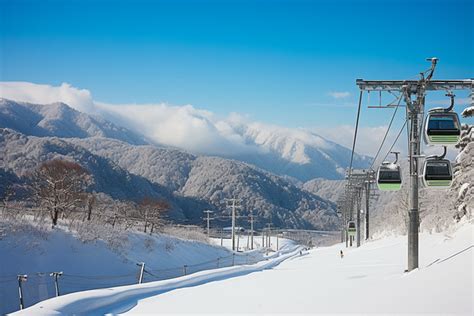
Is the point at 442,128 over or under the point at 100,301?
over

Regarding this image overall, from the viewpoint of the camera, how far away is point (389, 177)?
15961 millimetres

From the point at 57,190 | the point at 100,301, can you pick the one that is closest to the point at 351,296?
the point at 100,301

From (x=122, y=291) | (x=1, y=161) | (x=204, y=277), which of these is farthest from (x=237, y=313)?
(x=1, y=161)

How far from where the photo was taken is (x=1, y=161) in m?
126

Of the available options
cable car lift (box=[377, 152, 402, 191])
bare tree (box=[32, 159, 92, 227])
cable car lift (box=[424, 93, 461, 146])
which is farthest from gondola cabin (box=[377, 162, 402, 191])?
bare tree (box=[32, 159, 92, 227])

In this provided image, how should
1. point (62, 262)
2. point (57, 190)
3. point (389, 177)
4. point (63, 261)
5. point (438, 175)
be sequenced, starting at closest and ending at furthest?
1. point (438, 175)
2. point (389, 177)
3. point (62, 262)
4. point (63, 261)
5. point (57, 190)

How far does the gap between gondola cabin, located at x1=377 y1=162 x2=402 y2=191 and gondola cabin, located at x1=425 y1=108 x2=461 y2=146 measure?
2576mm

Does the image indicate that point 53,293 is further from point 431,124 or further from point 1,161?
point 1,161

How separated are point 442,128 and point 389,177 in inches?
117

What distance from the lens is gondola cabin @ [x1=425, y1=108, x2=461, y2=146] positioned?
1338 cm

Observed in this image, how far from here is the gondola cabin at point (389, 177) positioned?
626 inches

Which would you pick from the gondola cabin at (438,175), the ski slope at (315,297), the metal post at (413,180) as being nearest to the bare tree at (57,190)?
the ski slope at (315,297)

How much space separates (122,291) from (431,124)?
904cm

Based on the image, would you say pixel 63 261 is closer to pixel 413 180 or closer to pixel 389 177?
pixel 389 177
